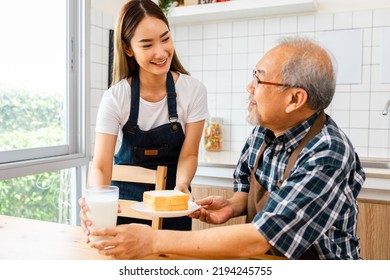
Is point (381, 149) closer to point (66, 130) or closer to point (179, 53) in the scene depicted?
point (179, 53)

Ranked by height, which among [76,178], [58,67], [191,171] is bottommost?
[76,178]

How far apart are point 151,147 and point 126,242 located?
711mm

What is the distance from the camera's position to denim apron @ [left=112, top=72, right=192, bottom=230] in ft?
5.15

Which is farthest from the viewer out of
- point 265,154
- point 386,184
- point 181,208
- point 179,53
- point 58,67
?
point 179,53

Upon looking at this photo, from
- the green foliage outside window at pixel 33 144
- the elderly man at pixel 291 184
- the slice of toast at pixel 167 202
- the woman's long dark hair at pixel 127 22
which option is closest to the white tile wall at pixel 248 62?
the green foliage outside window at pixel 33 144

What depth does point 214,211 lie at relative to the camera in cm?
129

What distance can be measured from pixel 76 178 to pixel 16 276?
154cm

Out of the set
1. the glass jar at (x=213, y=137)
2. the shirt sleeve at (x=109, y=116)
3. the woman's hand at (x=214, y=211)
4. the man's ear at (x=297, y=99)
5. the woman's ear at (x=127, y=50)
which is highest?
the woman's ear at (x=127, y=50)

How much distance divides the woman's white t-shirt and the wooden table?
42 centimetres

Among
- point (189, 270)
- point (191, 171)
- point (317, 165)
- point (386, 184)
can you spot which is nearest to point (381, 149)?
point (386, 184)

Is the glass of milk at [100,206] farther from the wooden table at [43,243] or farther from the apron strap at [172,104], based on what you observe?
the apron strap at [172,104]

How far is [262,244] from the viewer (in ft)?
3.14

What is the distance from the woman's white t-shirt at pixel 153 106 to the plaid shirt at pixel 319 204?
608 millimetres

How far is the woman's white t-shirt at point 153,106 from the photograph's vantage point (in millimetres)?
1517
